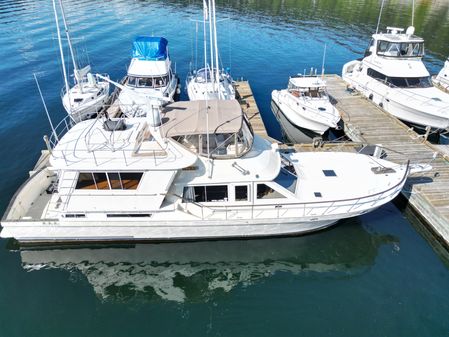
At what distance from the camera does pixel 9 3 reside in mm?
59062

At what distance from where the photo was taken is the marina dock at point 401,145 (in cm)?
1409

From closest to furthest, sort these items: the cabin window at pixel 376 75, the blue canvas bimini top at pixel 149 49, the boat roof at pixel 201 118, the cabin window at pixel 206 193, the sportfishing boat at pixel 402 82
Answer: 1. the boat roof at pixel 201 118
2. the cabin window at pixel 206 193
3. the sportfishing boat at pixel 402 82
4. the cabin window at pixel 376 75
5. the blue canvas bimini top at pixel 149 49

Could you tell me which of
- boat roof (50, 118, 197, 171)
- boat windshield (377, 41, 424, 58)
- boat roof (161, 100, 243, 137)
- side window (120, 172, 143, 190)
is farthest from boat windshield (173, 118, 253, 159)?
boat windshield (377, 41, 424, 58)

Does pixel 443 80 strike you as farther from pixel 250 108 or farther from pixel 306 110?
pixel 250 108

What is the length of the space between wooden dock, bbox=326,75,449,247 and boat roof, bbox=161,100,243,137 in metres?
9.51

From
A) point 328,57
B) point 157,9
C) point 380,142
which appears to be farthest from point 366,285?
point 157,9

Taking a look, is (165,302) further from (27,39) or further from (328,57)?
(27,39)

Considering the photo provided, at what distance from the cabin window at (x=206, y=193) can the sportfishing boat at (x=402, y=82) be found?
15752 millimetres

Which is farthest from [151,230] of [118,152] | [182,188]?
[118,152]

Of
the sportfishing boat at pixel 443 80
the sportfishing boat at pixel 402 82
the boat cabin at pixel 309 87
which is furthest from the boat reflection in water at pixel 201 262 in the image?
the sportfishing boat at pixel 443 80

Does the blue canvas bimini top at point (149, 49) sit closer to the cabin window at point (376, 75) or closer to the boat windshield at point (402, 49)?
the cabin window at point (376, 75)

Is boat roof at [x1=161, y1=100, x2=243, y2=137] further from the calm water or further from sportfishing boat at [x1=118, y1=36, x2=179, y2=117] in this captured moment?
sportfishing boat at [x1=118, y1=36, x2=179, y2=117]

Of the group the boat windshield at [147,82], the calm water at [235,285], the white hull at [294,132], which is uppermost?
the boat windshield at [147,82]

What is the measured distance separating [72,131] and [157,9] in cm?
5565
